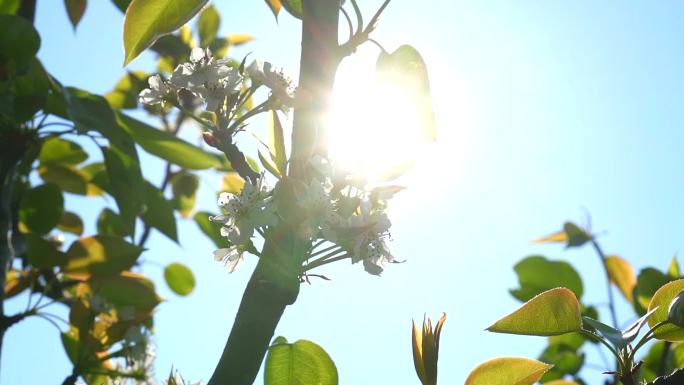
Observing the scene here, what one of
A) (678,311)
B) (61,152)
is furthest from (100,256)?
(678,311)

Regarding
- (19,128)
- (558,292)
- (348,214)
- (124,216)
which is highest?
(19,128)

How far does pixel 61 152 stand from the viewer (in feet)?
6.68

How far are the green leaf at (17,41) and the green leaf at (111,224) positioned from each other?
2.38 feet

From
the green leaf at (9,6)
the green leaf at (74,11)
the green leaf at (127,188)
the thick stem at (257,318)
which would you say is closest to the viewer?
the thick stem at (257,318)

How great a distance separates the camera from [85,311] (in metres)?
1.53

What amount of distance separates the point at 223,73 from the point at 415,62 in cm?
21

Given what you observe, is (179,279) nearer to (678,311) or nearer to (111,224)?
(111,224)

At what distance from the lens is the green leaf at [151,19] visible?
893 mm

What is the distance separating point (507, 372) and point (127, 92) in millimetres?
1970

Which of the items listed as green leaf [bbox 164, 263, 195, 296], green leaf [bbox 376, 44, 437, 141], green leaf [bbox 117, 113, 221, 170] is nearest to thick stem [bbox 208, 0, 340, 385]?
green leaf [bbox 376, 44, 437, 141]

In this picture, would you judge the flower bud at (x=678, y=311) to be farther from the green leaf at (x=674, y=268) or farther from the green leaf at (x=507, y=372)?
the green leaf at (x=674, y=268)

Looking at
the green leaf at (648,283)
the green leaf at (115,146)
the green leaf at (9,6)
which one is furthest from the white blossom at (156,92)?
the green leaf at (648,283)

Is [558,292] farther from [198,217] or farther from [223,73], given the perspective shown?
[198,217]

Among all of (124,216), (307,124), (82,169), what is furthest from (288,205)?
(82,169)
